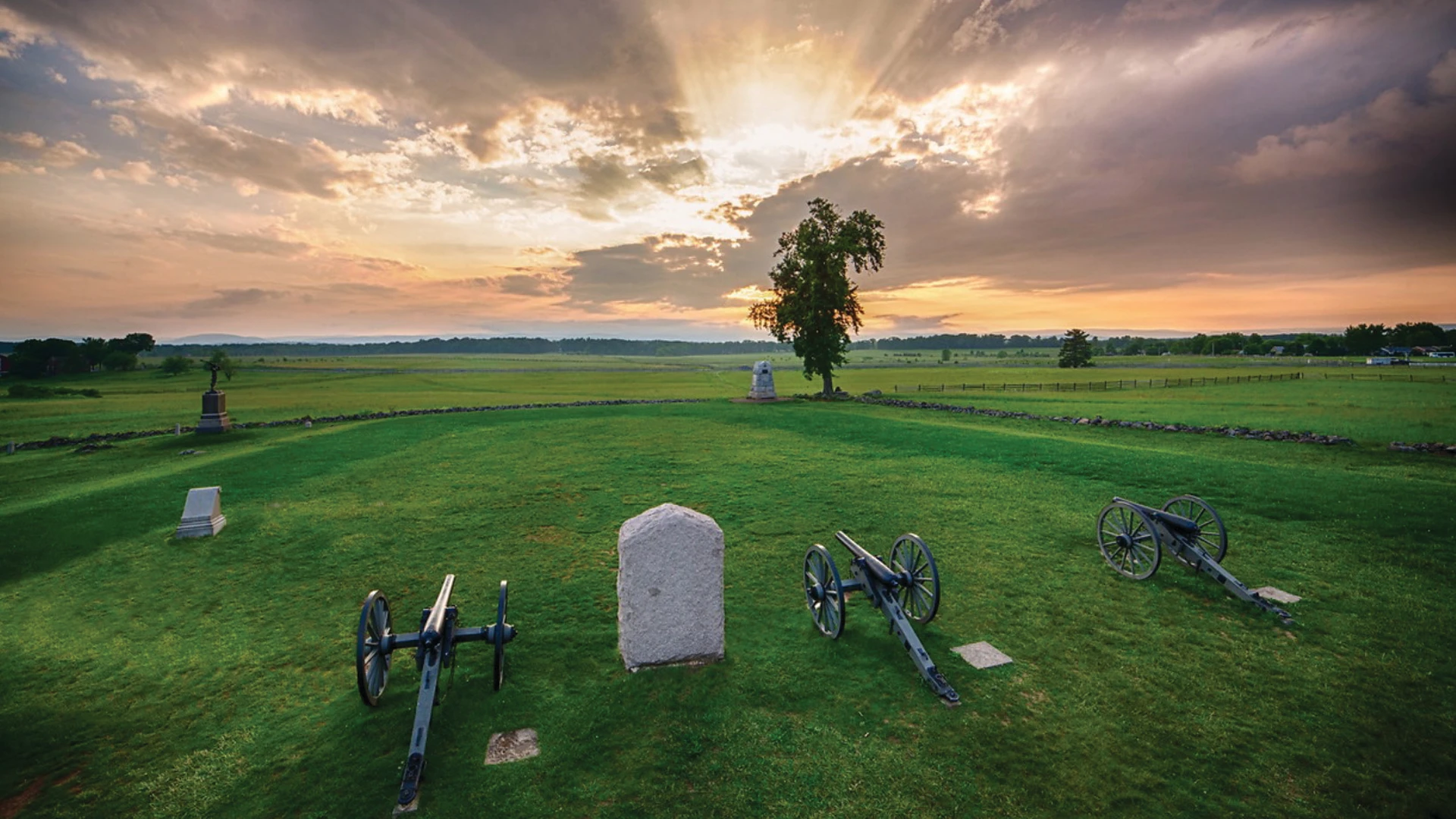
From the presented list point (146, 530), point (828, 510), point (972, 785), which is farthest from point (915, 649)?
point (146, 530)

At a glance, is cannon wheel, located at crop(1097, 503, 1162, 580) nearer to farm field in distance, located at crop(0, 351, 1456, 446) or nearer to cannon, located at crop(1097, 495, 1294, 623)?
cannon, located at crop(1097, 495, 1294, 623)

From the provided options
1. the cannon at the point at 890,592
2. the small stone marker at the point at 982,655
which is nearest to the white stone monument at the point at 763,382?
the cannon at the point at 890,592

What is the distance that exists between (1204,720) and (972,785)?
2.73 metres

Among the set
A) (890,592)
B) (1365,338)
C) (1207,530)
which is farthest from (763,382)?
(1365,338)

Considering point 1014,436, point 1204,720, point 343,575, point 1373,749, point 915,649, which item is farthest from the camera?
point 1014,436

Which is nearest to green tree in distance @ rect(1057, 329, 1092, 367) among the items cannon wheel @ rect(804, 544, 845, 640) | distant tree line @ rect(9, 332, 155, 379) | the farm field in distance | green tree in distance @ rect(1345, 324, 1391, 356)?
the farm field in distance

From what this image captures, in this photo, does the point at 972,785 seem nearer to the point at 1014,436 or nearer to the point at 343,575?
the point at 343,575

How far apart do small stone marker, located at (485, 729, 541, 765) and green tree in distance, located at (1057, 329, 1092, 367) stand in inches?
4709

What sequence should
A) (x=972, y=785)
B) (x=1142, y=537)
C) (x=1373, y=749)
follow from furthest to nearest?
(x=1142, y=537) → (x=1373, y=749) → (x=972, y=785)

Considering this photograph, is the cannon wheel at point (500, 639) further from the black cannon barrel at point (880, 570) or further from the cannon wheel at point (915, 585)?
the cannon wheel at point (915, 585)

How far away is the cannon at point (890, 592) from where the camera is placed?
20.0ft

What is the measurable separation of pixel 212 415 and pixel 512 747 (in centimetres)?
2982

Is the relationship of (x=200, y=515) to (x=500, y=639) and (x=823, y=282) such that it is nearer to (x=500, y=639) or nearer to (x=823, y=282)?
(x=500, y=639)

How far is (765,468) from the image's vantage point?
17031 mm
